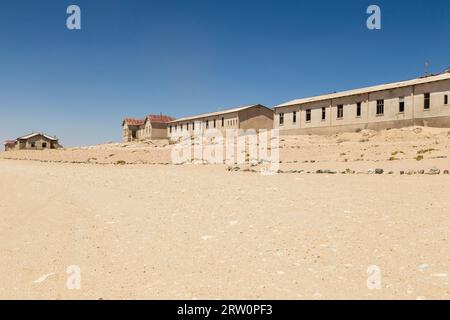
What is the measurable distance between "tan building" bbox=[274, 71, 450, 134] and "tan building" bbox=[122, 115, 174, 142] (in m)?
31.2

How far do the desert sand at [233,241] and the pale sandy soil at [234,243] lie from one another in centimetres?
2

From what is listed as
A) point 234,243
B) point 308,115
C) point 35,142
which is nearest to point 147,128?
point 35,142

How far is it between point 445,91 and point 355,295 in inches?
1241

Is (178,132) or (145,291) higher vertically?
(178,132)

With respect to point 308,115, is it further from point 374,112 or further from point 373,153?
point 373,153

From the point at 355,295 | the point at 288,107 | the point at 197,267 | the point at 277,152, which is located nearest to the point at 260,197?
the point at 197,267

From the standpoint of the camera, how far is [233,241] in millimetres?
6027

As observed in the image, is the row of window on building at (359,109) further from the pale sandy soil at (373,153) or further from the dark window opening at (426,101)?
the pale sandy soil at (373,153)

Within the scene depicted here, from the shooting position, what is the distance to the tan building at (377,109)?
30.7 metres

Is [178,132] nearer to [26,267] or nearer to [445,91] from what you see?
[445,91]

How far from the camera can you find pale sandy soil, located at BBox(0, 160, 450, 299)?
172 inches

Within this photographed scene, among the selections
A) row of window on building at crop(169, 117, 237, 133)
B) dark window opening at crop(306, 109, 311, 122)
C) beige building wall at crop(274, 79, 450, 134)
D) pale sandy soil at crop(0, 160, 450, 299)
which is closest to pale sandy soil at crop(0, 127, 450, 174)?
beige building wall at crop(274, 79, 450, 134)

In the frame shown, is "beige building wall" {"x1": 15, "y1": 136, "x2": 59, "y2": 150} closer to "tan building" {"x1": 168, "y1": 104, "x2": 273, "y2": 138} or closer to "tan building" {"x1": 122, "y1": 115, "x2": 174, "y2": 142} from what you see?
"tan building" {"x1": 122, "y1": 115, "x2": 174, "y2": 142}

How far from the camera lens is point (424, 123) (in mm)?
31469
